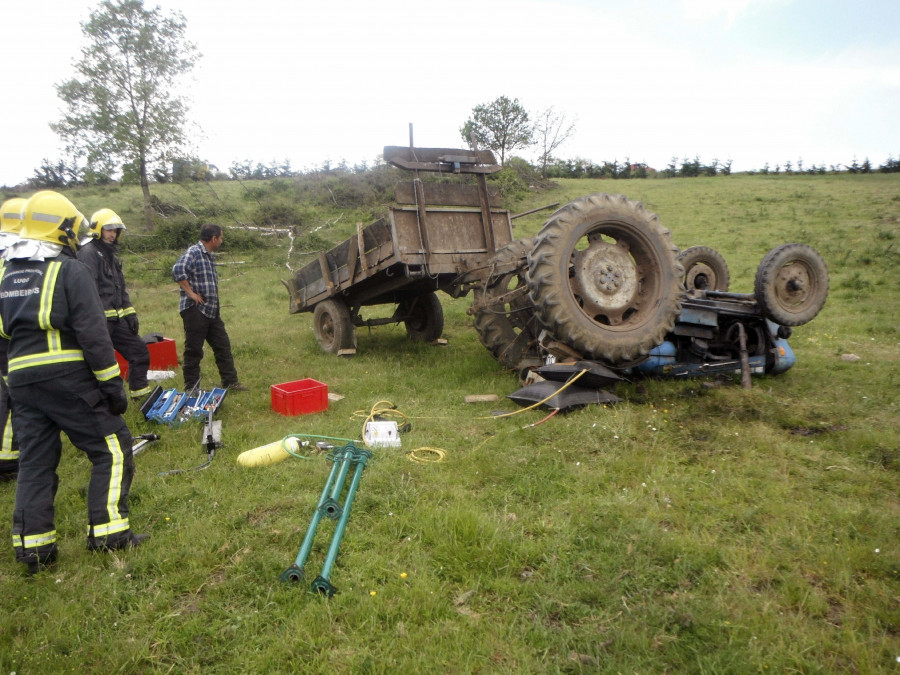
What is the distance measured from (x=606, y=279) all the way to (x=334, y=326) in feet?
14.0

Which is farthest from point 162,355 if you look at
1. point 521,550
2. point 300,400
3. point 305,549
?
point 521,550

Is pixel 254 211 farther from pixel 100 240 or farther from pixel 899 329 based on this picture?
pixel 899 329

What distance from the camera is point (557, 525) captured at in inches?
120

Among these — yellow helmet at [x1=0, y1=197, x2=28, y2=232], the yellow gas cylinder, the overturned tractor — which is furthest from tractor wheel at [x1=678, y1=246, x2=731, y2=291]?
yellow helmet at [x1=0, y1=197, x2=28, y2=232]

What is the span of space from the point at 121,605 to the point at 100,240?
4005 mm

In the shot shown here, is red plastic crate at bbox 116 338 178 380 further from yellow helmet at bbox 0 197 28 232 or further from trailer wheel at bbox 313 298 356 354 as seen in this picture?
yellow helmet at bbox 0 197 28 232

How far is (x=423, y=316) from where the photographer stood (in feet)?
29.1

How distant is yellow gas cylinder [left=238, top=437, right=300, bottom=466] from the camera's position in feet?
13.4

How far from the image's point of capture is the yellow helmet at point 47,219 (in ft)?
9.72

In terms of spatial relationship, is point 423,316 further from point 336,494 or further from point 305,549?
point 305,549

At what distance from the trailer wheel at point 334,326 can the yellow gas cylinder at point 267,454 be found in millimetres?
3706

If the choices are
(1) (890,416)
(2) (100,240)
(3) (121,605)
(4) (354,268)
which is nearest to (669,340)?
(1) (890,416)

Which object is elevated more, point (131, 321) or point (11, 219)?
point (11, 219)

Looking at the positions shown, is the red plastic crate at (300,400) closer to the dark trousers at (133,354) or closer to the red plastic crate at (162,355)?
the dark trousers at (133,354)
